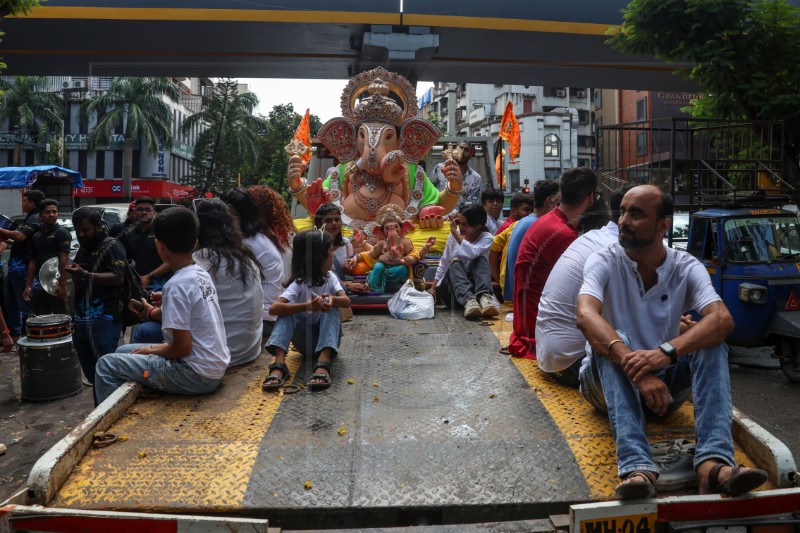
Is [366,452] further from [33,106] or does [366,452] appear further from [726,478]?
[33,106]

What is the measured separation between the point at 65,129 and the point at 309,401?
45.3m

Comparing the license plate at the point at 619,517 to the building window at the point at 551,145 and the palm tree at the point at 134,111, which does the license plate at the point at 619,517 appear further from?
the building window at the point at 551,145

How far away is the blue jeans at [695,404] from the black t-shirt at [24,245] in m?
6.82

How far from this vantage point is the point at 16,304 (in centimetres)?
817

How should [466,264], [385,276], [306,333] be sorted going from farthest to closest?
[385,276] < [466,264] < [306,333]

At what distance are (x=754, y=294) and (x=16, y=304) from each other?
8217 mm

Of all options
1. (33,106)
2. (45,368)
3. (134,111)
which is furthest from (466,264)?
(33,106)

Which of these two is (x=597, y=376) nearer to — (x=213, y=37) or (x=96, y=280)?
(x=96, y=280)

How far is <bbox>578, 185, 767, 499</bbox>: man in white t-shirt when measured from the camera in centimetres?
264

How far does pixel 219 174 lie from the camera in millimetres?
20703

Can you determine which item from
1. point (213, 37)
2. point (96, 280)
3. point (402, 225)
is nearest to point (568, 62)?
point (213, 37)

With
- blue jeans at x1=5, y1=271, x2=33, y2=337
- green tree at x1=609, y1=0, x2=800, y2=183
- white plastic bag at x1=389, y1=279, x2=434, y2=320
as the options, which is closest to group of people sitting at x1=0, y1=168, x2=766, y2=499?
white plastic bag at x1=389, y1=279, x2=434, y2=320

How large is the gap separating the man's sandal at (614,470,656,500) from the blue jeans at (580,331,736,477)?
83mm

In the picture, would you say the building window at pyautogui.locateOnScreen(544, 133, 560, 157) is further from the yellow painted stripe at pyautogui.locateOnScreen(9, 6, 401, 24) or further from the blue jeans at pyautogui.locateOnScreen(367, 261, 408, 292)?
the blue jeans at pyautogui.locateOnScreen(367, 261, 408, 292)
